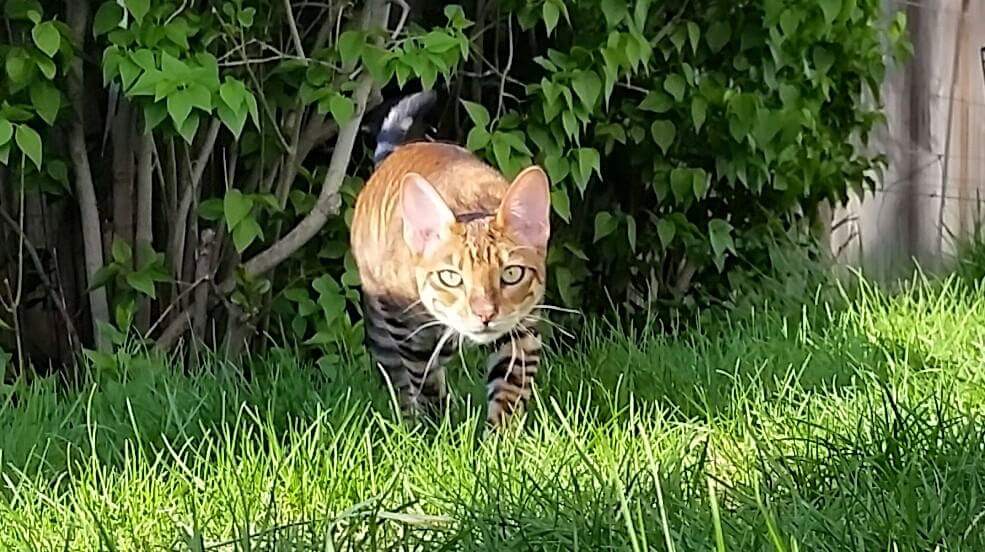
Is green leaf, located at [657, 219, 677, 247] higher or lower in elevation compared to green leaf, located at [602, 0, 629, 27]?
lower

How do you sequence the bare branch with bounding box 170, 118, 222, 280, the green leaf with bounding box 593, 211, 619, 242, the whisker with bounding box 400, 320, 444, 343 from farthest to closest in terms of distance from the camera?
the green leaf with bounding box 593, 211, 619, 242, the bare branch with bounding box 170, 118, 222, 280, the whisker with bounding box 400, 320, 444, 343

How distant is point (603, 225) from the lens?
3416 mm

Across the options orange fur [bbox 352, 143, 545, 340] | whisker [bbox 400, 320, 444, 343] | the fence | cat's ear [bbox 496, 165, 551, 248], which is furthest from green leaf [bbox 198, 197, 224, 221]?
the fence

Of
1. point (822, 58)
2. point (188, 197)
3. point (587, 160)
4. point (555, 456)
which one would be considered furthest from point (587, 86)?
point (555, 456)

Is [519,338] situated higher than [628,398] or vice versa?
[519,338]

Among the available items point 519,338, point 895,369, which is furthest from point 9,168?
point 895,369

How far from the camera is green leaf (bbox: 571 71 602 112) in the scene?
295cm

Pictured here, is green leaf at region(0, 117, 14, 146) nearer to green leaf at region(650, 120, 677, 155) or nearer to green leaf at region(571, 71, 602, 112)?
green leaf at region(571, 71, 602, 112)

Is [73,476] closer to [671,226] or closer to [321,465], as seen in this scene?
[321,465]

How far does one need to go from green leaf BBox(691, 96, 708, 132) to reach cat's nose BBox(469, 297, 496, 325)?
1389 millimetres

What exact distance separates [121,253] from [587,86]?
112 cm

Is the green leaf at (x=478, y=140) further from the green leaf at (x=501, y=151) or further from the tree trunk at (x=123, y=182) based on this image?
the tree trunk at (x=123, y=182)

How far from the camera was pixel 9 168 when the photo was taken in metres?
2.99

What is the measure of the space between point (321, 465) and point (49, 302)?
5.40 feet
